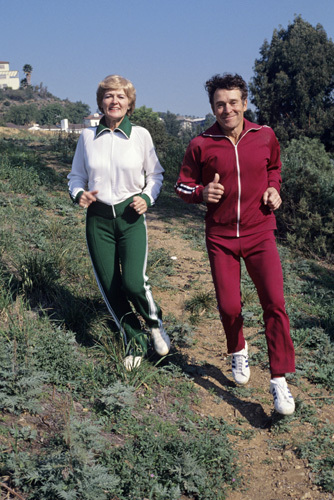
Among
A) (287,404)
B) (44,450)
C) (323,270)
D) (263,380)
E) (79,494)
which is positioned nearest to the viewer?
(79,494)

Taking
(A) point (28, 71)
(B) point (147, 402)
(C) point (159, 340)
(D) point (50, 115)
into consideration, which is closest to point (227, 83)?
(C) point (159, 340)

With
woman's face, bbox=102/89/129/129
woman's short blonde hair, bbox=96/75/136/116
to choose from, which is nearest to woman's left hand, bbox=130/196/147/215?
woman's face, bbox=102/89/129/129

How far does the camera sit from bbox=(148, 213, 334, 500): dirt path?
10.4 ft

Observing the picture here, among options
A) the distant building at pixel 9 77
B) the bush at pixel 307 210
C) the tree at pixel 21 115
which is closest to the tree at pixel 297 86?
the bush at pixel 307 210

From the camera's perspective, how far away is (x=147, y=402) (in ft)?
12.3

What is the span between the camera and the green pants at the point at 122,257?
3.75 metres

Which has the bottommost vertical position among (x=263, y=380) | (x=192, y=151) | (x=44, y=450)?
(x=263, y=380)

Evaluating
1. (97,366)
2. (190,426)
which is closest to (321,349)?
(190,426)

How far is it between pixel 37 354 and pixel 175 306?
209 cm

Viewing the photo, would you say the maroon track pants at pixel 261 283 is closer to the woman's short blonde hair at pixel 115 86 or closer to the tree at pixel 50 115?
the woman's short blonde hair at pixel 115 86

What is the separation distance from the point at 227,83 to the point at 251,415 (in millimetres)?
2410

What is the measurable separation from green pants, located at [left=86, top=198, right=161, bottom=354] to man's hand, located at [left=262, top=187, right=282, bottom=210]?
2.98ft

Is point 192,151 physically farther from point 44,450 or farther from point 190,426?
point 44,450

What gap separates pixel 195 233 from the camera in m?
8.45
